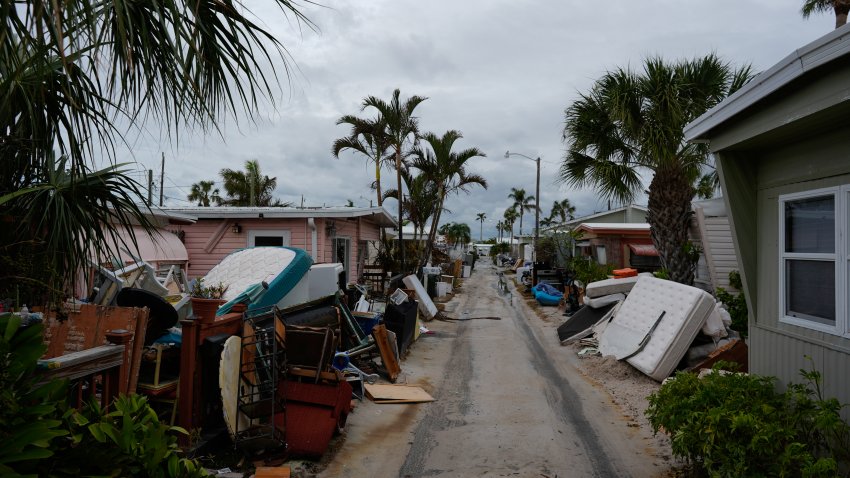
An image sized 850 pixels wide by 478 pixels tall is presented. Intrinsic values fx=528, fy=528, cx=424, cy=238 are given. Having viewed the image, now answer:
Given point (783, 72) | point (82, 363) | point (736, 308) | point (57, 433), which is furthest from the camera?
point (736, 308)

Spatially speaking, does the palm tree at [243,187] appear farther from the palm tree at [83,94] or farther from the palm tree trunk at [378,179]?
the palm tree at [83,94]

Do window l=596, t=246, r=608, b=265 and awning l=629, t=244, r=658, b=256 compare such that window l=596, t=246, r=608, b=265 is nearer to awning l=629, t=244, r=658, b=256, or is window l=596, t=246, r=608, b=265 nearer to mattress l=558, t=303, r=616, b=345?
awning l=629, t=244, r=658, b=256

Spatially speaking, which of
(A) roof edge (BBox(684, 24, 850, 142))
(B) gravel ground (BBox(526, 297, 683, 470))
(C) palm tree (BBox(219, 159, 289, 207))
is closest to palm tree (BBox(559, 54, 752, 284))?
(B) gravel ground (BBox(526, 297, 683, 470))

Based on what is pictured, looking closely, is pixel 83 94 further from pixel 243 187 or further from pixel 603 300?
pixel 243 187

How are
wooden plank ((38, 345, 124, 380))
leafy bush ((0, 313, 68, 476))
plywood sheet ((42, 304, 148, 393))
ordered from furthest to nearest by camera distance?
1. plywood sheet ((42, 304, 148, 393))
2. wooden plank ((38, 345, 124, 380))
3. leafy bush ((0, 313, 68, 476))

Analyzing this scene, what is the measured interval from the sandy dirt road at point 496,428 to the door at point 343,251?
17.3 ft

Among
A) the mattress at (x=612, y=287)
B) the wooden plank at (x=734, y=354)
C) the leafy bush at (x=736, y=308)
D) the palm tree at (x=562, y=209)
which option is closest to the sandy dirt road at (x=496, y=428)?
the wooden plank at (x=734, y=354)

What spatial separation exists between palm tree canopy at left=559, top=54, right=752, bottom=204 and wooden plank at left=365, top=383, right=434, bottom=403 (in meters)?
6.25

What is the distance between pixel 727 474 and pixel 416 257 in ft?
Answer: 57.2

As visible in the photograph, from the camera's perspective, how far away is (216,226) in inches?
531

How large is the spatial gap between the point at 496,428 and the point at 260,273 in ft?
14.2

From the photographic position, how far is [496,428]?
5953mm

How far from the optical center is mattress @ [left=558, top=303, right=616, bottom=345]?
11266 millimetres

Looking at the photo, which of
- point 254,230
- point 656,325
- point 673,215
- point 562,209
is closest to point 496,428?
point 656,325
